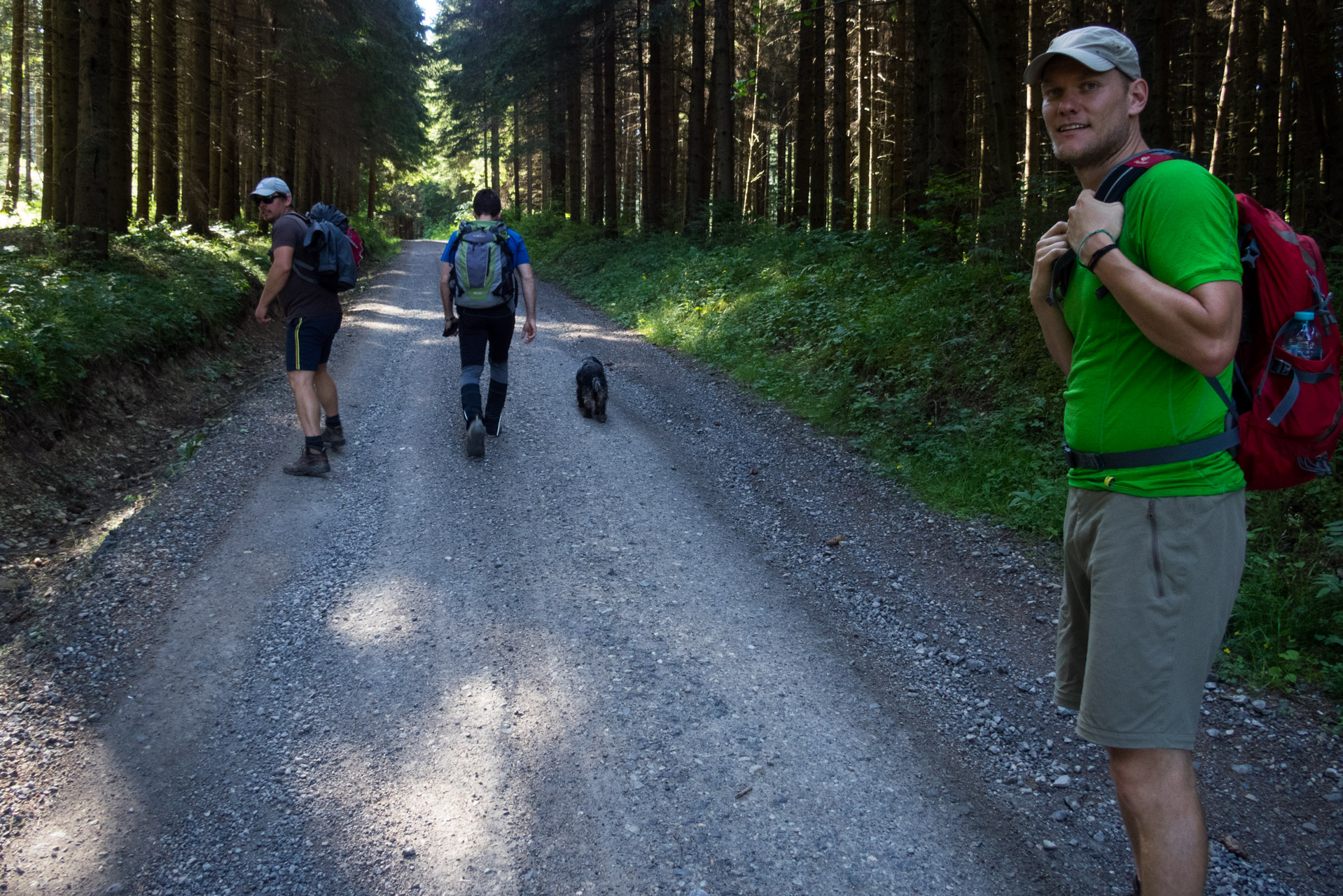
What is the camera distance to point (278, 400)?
29.4 ft

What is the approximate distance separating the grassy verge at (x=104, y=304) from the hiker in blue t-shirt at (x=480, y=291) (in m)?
3.21

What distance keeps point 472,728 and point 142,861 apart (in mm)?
1231

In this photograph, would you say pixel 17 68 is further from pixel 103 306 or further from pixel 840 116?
pixel 840 116

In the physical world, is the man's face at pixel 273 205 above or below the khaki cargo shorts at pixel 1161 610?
above

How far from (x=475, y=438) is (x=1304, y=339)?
6.11 m

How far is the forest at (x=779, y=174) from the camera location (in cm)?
688

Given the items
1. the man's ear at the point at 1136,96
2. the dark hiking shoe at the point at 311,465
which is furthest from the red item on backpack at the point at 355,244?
the man's ear at the point at 1136,96

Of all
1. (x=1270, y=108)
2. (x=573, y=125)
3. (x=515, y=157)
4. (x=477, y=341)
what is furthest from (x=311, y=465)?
(x=515, y=157)

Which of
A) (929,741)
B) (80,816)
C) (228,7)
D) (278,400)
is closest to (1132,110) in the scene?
(929,741)

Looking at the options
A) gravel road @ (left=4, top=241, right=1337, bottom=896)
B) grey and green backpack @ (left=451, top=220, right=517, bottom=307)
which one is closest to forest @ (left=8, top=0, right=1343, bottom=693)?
gravel road @ (left=4, top=241, right=1337, bottom=896)

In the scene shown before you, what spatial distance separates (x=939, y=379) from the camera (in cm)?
805

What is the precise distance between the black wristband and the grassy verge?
684 cm

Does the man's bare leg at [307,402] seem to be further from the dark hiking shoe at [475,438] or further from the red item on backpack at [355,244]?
the dark hiking shoe at [475,438]

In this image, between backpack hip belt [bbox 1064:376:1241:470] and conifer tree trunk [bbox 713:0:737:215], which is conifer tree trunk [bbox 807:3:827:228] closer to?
conifer tree trunk [bbox 713:0:737:215]
